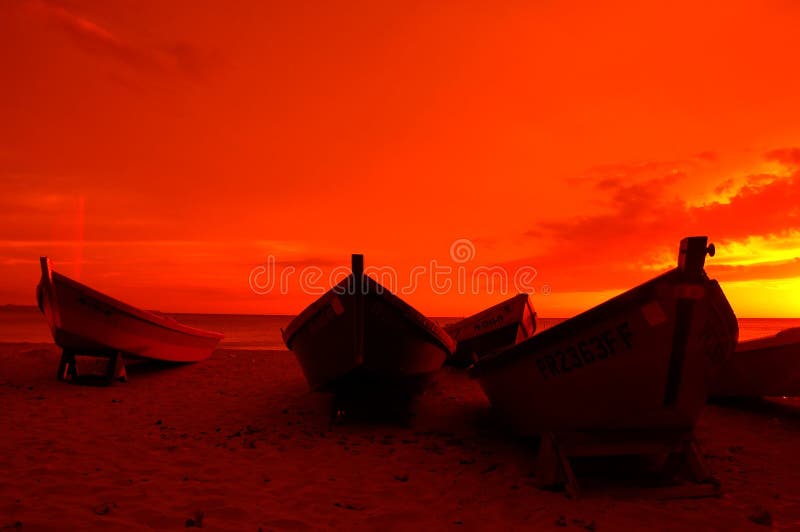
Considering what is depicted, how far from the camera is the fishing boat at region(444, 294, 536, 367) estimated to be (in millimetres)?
12461

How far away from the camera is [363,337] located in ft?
22.7

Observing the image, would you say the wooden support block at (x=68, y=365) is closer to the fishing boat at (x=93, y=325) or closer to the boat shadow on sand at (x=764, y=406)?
the fishing boat at (x=93, y=325)

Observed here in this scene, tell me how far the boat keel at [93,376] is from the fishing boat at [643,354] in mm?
9124

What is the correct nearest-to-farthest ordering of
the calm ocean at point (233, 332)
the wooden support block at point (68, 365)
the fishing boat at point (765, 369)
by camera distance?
the fishing boat at point (765, 369)
the wooden support block at point (68, 365)
the calm ocean at point (233, 332)

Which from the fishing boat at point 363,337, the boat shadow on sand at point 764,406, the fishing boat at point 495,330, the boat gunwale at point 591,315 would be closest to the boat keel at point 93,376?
the fishing boat at point 363,337

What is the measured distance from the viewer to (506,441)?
21.8 ft

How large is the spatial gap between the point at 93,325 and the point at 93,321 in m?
0.08

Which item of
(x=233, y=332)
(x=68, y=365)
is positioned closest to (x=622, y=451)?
(x=68, y=365)

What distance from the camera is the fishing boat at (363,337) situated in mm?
6879

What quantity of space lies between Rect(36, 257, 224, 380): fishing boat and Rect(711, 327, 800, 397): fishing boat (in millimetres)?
11057

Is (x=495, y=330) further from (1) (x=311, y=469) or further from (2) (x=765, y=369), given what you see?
(1) (x=311, y=469)

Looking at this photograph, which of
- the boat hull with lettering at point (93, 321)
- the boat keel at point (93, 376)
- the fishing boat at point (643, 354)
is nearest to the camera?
the fishing boat at point (643, 354)

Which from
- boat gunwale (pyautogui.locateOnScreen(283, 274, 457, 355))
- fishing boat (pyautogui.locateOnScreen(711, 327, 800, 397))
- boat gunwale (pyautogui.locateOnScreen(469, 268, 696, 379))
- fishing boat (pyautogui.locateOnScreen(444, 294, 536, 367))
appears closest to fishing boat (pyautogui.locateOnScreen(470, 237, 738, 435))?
boat gunwale (pyautogui.locateOnScreen(469, 268, 696, 379))

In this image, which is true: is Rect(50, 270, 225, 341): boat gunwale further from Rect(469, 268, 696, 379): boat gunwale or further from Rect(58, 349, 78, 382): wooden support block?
Rect(469, 268, 696, 379): boat gunwale
